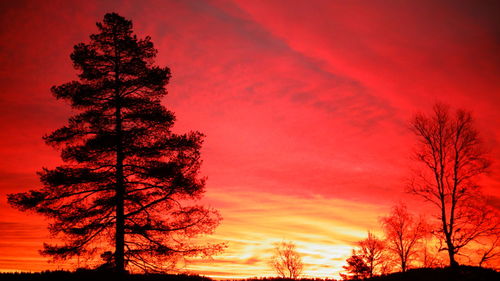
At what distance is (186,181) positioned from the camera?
1772 cm

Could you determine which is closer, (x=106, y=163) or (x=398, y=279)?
(x=106, y=163)

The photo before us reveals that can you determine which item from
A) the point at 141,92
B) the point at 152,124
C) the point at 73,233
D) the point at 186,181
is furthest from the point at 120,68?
the point at 73,233

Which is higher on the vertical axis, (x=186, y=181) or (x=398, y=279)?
(x=186, y=181)

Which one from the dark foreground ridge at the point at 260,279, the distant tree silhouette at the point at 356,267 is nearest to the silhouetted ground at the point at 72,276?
the dark foreground ridge at the point at 260,279

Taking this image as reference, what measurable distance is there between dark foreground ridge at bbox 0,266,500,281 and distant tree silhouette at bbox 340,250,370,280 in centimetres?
2687

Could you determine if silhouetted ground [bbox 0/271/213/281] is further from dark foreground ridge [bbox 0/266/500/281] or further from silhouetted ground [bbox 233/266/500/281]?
silhouetted ground [bbox 233/266/500/281]

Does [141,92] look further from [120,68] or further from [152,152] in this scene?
[152,152]

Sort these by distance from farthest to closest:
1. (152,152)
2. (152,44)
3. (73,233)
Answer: (152,44) → (152,152) → (73,233)

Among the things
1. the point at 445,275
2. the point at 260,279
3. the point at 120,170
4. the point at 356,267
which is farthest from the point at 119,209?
the point at 356,267

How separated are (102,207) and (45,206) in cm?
252

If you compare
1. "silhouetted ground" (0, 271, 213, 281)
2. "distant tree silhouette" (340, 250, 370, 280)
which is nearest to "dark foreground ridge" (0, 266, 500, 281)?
"silhouetted ground" (0, 271, 213, 281)

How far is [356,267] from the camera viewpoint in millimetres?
Answer: 46094

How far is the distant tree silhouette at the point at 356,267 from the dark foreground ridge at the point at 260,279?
2687cm

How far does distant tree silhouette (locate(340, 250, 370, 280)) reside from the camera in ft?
151
